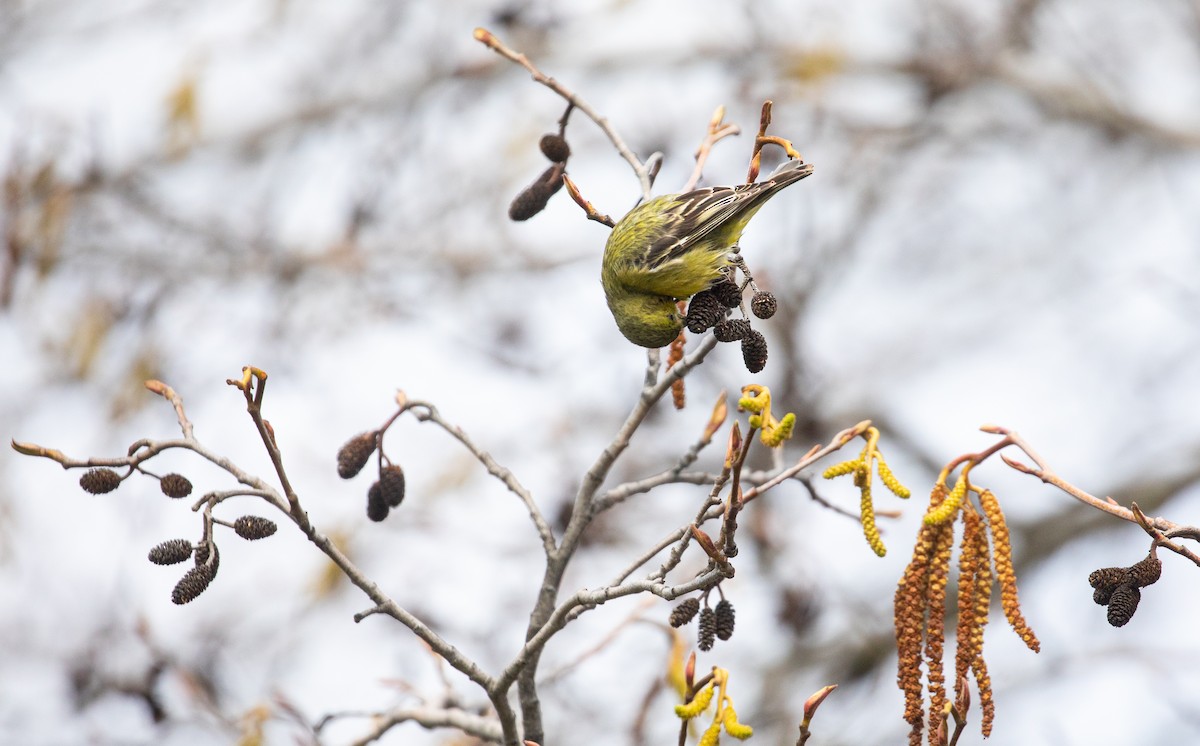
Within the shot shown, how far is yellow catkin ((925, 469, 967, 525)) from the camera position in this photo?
2.01 meters

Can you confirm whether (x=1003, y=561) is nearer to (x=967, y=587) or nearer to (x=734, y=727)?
(x=967, y=587)

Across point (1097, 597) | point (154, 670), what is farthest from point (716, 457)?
point (1097, 597)

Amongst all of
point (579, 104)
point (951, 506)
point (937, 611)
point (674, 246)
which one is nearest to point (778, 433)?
point (951, 506)

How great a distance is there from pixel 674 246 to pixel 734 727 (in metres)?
1.51

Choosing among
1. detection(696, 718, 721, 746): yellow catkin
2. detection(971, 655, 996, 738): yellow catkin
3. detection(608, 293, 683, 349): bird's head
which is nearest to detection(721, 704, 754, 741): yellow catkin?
detection(696, 718, 721, 746): yellow catkin

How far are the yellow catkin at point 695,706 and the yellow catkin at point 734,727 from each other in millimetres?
39

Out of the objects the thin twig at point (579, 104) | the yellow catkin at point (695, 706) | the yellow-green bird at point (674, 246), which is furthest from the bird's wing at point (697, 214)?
the yellow catkin at point (695, 706)

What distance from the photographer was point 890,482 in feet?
6.59

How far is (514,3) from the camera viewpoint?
8586 mm

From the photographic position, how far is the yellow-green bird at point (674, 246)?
3088 mm

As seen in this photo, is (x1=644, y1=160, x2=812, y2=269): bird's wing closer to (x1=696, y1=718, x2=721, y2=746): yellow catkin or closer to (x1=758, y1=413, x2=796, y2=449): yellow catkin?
(x1=758, y1=413, x2=796, y2=449): yellow catkin

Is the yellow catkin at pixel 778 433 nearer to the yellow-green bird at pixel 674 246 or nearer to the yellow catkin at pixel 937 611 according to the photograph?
the yellow catkin at pixel 937 611

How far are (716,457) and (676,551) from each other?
6725mm

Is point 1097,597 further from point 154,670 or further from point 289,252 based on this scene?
→ point 289,252
